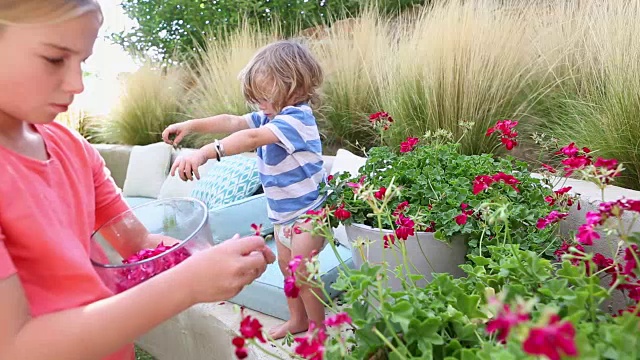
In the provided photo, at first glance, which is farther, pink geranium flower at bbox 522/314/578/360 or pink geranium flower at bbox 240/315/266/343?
pink geranium flower at bbox 240/315/266/343

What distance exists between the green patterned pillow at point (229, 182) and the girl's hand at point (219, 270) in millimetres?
1703

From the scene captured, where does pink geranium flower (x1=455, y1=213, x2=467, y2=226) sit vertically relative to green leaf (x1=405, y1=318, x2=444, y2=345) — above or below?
below

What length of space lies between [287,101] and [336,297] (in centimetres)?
62

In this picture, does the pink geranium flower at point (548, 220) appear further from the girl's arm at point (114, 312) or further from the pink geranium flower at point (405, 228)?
the girl's arm at point (114, 312)

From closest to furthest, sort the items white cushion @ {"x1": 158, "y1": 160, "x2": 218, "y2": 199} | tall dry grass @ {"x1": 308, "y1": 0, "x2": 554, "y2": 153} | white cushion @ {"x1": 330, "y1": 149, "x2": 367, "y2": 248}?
white cushion @ {"x1": 330, "y1": 149, "x2": 367, "y2": 248} < tall dry grass @ {"x1": 308, "y1": 0, "x2": 554, "y2": 153} < white cushion @ {"x1": 158, "y1": 160, "x2": 218, "y2": 199}

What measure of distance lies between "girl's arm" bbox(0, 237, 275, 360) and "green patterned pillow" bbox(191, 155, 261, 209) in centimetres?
172

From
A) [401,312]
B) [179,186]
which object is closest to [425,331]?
[401,312]

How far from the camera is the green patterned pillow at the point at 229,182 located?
8.04ft

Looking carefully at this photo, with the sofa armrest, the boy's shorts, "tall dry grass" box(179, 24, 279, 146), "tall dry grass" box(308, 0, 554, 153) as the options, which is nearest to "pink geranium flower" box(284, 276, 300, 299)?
the boy's shorts

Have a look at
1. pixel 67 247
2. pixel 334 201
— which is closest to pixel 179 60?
pixel 334 201

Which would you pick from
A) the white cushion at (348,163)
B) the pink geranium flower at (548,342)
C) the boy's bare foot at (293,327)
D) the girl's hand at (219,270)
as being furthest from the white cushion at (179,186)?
the pink geranium flower at (548,342)

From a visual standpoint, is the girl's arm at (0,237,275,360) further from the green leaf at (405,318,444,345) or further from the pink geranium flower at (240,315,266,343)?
the green leaf at (405,318,444,345)

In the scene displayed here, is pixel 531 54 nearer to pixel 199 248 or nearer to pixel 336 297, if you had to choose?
pixel 336 297

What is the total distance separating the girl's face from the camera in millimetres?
666
